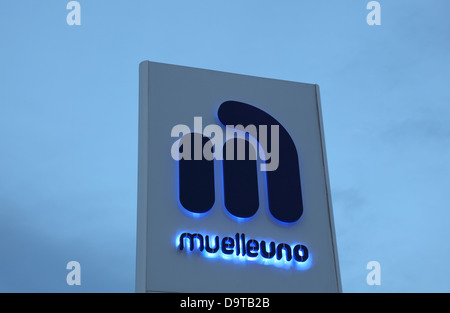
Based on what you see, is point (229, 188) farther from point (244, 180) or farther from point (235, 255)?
point (235, 255)

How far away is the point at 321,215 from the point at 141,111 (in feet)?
13.6

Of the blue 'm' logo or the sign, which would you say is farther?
the blue 'm' logo

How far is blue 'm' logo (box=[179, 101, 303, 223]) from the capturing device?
13016 millimetres

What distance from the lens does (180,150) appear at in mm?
13234

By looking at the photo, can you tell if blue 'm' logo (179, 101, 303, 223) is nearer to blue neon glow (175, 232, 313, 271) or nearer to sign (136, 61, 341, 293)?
sign (136, 61, 341, 293)

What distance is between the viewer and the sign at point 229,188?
40.9 feet

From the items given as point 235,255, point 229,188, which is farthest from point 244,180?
point 235,255

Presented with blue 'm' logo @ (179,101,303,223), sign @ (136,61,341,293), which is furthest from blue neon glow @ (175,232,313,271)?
blue 'm' logo @ (179,101,303,223)

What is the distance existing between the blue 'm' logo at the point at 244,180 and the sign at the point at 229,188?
2cm

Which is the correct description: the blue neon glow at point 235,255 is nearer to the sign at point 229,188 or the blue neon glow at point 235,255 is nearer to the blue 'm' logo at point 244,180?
the sign at point 229,188

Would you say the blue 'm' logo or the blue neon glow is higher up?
the blue 'm' logo

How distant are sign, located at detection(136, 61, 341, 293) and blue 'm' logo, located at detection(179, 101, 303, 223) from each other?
0.02 meters

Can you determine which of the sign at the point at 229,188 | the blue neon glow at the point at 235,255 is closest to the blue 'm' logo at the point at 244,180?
the sign at the point at 229,188
